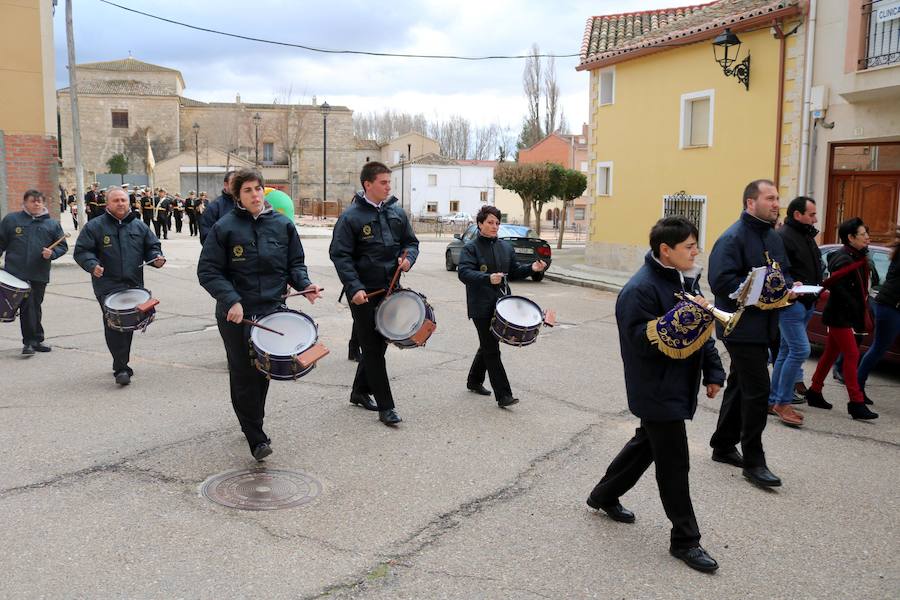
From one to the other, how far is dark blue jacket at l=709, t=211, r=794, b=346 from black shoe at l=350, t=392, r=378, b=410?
9.88 feet

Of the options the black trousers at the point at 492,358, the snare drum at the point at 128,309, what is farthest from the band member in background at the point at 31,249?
the black trousers at the point at 492,358

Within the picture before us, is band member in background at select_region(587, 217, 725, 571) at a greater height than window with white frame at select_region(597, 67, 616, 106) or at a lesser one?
lesser

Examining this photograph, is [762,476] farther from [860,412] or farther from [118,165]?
[118,165]

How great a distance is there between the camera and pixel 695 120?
1891 centimetres

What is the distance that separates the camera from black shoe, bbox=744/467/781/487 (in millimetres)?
5098

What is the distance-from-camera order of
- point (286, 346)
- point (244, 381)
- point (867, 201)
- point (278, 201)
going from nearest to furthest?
point (286, 346) → point (244, 381) → point (278, 201) → point (867, 201)

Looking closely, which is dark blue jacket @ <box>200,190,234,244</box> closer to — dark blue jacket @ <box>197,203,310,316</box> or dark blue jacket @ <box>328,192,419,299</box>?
dark blue jacket @ <box>328,192,419,299</box>

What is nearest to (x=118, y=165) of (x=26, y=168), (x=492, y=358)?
(x=26, y=168)

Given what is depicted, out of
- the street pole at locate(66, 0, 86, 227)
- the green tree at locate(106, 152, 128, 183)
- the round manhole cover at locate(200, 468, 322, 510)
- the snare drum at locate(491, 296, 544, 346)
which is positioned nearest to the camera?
the round manhole cover at locate(200, 468, 322, 510)

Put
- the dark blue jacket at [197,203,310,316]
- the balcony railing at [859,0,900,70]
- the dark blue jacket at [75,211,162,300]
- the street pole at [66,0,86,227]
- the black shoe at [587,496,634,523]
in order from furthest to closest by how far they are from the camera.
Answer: the street pole at [66,0,86,227], the balcony railing at [859,0,900,70], the dark blue jacket at [75,211,162,300], the dark blue jacket at [197,203,310,316], the black shoe at [587,496,634,523]

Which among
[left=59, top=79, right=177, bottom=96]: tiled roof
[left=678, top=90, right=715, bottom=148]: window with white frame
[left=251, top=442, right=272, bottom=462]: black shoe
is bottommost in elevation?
[left=251, top=442, right=272, bottom=462]: black shoe

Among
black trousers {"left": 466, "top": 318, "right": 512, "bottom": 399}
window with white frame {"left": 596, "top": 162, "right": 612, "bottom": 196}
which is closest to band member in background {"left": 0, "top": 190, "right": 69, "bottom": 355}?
black trousers {"left": 466, "top": 318, "right": 512, "bottom": 399}

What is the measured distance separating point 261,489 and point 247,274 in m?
1.42

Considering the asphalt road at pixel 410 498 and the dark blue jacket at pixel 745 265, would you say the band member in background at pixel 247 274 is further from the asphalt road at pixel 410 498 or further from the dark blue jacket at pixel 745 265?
the dark blue jacket at pixel 745 265
